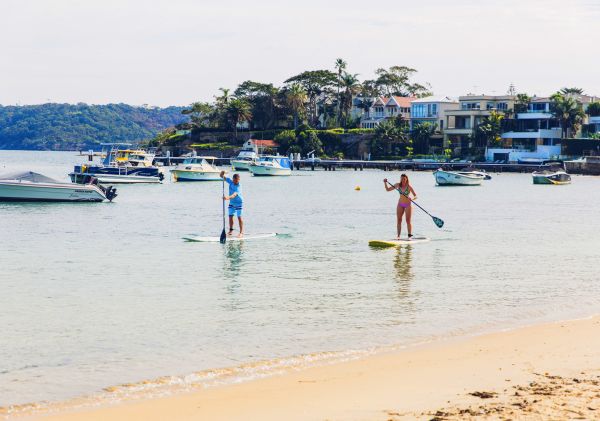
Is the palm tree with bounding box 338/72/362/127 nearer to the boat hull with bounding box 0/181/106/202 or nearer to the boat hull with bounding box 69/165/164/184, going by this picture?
the boat hull with bounding box 69/165/164/184

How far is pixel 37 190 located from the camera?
4941cm

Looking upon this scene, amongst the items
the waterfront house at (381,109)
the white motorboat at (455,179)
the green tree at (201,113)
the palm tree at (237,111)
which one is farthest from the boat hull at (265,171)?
the green tree at (201,113)

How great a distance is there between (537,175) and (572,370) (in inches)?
3348

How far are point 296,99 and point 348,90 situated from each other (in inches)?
397

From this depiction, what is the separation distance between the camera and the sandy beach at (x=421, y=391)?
354 inches

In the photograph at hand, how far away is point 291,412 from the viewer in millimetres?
9367

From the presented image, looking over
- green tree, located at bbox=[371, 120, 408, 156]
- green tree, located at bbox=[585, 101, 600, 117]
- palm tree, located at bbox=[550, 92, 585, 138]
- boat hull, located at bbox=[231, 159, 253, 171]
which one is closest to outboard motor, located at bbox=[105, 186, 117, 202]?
boat hull, located at bbox=[231, 159, 253, 171]

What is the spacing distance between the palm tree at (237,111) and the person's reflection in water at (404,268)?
13442cm

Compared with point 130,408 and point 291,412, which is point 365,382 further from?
point 130,408

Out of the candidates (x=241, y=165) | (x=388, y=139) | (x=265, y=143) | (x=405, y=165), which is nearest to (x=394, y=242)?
(x=241, y=165)

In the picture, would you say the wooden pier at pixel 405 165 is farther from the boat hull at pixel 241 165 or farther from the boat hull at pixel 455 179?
the boat hull at pixel 455 179

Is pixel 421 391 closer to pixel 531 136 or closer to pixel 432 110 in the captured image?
pixel 531 136

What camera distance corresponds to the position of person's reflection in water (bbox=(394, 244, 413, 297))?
63.2 ft

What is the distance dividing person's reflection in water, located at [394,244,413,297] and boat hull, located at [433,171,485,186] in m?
59.0
